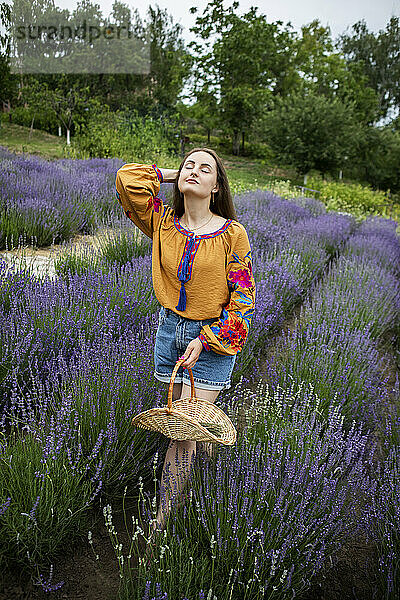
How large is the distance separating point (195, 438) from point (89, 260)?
279cm

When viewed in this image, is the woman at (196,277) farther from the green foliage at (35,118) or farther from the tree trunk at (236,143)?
the tree trunk at (236,143)

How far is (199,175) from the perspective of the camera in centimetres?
193

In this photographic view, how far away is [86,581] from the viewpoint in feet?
6.00

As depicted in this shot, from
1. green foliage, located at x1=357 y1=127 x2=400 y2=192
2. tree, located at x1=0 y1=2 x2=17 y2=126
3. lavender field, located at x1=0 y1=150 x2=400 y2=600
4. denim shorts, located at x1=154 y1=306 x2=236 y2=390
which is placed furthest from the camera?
green foliage, located at x1=357 y1=127 x2=400 y2=192

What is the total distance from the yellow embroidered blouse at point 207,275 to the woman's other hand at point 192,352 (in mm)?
23

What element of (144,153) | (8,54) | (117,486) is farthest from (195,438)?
(8,54)

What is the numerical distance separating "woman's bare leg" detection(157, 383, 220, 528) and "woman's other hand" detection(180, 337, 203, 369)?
215 mm

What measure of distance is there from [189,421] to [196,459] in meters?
0.47

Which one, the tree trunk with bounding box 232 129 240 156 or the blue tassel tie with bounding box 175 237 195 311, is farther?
the tree trunk with bounding box 232 129 240 156

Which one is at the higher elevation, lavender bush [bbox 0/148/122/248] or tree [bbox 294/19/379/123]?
tree [bbox 294/19/379/123]

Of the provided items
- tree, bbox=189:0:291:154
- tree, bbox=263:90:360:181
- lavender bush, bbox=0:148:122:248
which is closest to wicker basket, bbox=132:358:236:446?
lavender bush, bbox=0:148:122:248

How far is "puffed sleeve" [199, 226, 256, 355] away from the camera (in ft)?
6.10

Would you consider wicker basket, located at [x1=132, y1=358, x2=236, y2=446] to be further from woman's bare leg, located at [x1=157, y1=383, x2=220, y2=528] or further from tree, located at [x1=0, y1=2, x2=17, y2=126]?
tree, located at [x1=0, y1=2, x2=17, y2=126]

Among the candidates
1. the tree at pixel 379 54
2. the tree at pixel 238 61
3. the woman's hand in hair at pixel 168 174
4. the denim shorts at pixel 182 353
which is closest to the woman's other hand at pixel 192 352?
the denim shorts at pixel 182 353
